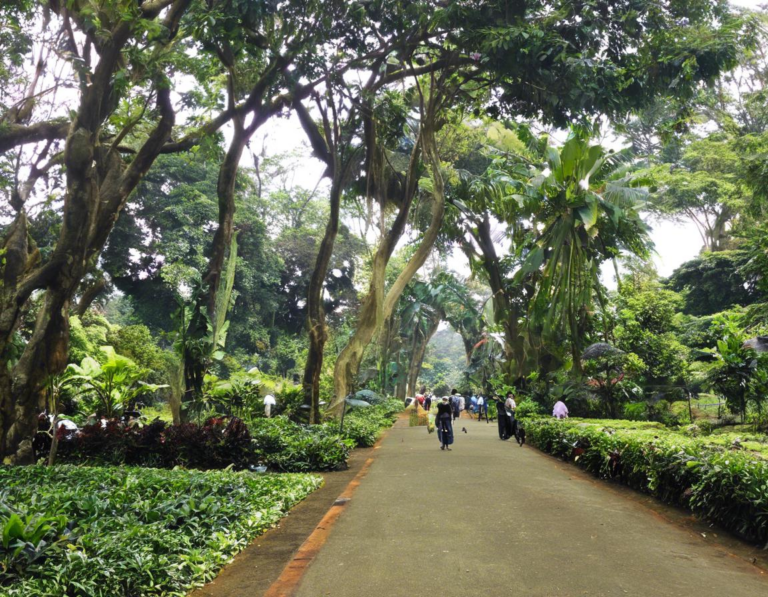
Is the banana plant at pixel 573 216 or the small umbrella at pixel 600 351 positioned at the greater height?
the banana plant at pixel 573 216

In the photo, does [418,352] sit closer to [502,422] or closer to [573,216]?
[502,422]

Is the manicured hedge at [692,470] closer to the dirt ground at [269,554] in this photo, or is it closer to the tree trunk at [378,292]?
the dirt ground at [269,554]

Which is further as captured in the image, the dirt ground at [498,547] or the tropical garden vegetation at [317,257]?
the tropical garden vegetation at [317,257]

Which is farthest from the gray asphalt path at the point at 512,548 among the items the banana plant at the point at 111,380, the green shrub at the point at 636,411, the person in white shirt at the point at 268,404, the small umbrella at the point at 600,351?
the green shrub at the point at 636,411

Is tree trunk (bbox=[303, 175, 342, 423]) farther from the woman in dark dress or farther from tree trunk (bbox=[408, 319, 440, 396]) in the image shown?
tree trunk (bbox=[408, 319, 440, 396])

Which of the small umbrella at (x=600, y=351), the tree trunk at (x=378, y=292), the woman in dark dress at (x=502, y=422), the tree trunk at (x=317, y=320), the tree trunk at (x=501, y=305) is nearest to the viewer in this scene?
the small umbrella at (x=600, y=351)

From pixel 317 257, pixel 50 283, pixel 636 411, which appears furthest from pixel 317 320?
pixel 636 411

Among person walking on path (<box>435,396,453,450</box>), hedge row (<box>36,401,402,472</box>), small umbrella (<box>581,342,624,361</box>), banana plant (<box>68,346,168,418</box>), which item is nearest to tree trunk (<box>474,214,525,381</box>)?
small umbrella (<box>581,342,624,361</box>)

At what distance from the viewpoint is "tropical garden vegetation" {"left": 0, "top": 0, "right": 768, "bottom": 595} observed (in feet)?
21.3

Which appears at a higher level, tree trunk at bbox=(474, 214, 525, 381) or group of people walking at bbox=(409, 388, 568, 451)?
tree trunk at bbox=(474, 214, 525, 381)

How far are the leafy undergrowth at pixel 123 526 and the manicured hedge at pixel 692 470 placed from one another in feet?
15.4

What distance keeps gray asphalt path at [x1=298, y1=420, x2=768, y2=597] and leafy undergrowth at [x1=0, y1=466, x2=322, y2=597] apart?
2.85 ft

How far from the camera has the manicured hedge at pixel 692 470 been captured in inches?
227

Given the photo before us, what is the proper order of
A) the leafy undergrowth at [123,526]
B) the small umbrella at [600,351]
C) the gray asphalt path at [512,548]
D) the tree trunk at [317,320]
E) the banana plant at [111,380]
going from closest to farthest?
the leafy undergrowth at [123,526] → the gray asphalt path at [512,548] → the banana plant at [111,380] → the small umbrella at [600,351] → the tree trunk at [317,320]
